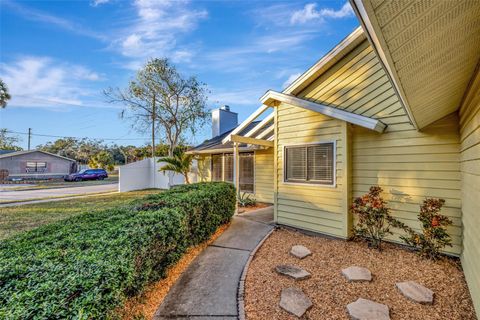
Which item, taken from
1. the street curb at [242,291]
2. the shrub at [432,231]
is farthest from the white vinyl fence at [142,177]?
the shrub at [432,231]

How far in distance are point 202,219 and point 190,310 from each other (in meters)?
2.06

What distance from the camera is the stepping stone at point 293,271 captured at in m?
3.53

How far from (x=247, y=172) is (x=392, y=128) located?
6.36 m

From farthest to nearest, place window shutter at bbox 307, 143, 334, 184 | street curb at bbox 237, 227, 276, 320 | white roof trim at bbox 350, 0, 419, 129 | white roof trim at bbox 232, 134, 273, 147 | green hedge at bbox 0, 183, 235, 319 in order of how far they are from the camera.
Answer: white roof trim at bbox 232, 134, 273, 147 < window shutter at bbox 307, 143, 334, 184 < street curb at bbox 237, 227, 276, 320 < green hedge at bbox 0, 183, 235, 319 < white roof trim at bbox 350, 0, 419, 129

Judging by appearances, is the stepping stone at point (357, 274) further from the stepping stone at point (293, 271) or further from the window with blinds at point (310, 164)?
the window with blinds at point (310, 164)

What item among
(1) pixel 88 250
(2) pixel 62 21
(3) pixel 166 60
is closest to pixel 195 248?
(1) pixel 88 250

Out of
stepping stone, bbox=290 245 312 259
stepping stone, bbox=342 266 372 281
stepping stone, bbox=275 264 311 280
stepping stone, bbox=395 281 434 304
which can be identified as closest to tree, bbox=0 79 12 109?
stepping stone, bbox=290 245 312 259

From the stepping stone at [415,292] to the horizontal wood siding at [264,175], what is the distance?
623 cm

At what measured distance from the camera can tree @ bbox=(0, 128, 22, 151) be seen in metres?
40.5

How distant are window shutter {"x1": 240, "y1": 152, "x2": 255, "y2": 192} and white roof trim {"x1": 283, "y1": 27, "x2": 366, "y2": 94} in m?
4.45

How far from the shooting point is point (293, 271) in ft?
12.1

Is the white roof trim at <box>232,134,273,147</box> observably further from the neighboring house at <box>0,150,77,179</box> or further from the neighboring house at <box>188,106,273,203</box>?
the neighboring house at <box>0,150,77,179</box>

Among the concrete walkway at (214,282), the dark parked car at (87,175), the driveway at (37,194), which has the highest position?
the dark parked car at (87,175)

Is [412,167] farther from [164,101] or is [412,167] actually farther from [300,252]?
[164,101]
